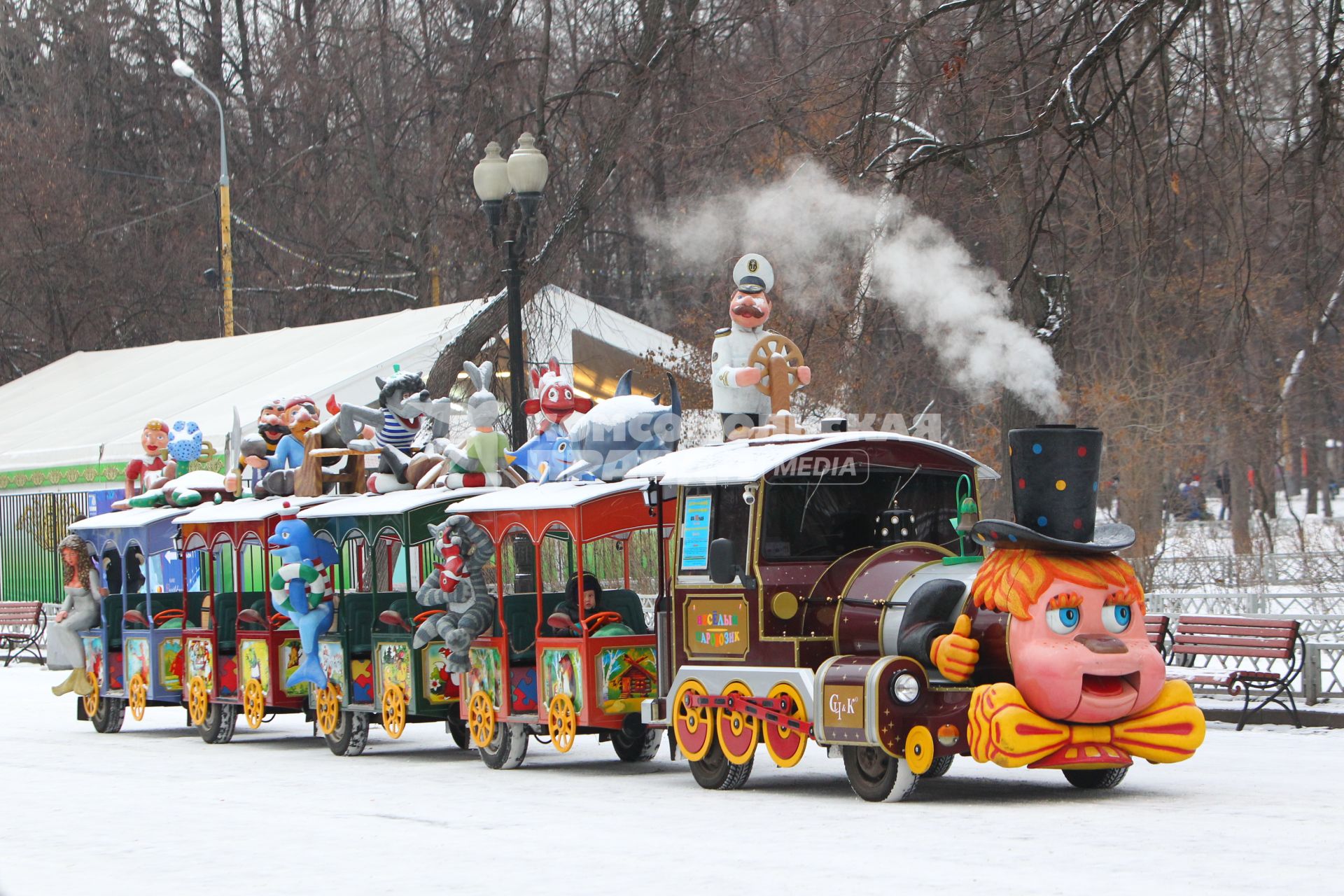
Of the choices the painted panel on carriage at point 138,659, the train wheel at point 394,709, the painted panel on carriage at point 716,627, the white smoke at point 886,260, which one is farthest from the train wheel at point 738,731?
the painted panel on carriage at point 138,659

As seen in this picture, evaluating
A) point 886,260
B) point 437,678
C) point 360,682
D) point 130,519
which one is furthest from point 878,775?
point 130,519

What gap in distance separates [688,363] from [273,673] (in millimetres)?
12229

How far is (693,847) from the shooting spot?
9.47 meters

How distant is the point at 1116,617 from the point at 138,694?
10524mm

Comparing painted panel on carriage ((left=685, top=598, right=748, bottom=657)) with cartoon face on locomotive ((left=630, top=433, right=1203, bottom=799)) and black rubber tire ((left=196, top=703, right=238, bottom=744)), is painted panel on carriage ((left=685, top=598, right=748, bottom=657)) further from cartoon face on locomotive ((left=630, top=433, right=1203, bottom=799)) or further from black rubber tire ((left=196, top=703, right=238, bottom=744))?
black rubber tire ((left=196, top=703, right=238, bottom=744))

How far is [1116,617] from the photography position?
1076 cm

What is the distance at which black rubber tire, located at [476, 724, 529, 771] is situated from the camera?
1396 cm

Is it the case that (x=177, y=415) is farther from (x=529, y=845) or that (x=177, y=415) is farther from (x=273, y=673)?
(x=529, y=845)

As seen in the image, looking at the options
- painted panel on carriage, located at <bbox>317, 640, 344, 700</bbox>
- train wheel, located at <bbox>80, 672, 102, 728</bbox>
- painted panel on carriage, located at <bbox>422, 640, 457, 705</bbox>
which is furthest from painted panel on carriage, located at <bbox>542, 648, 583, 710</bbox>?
train wheel, located at <bbox>80, 672, 102, 728</bbox>

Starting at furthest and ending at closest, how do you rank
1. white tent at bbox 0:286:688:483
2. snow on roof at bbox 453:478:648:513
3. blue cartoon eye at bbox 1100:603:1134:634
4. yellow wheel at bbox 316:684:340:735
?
white tent at bbox 0:286:688:483, yellow wheel at bbox 316:684:340:735, snow on roof at bbox 453:478:648:513, blue cartoon eye at bbox 1100:603:1134:634

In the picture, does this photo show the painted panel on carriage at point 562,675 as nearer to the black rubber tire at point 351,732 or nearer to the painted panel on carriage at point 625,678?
the painted panel on carriage at point 625,678

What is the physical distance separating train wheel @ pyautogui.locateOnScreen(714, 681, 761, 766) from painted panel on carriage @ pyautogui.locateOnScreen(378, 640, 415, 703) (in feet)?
11.8

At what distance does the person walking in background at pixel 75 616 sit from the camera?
60.1ft

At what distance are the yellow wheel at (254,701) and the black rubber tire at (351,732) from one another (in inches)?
43.5
